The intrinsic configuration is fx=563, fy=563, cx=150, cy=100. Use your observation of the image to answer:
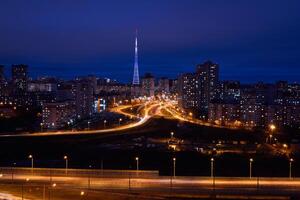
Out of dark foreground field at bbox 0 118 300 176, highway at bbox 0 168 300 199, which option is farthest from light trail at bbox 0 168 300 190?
dark foreground field at bbox 0 118 300 176

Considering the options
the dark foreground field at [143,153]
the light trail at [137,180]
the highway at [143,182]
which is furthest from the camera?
the dark foreground field at [143,153]

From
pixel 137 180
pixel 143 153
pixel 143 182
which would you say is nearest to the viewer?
pixel 143 182

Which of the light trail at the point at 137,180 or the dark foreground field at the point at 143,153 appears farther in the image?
the dark foreground field at the point at 143,153

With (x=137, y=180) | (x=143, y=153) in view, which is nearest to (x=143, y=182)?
(x=137, y=180)

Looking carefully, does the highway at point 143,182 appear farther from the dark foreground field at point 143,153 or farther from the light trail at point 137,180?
the dark foreground field at point 143,153

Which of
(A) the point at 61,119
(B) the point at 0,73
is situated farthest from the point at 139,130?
(B) the point at 0,73

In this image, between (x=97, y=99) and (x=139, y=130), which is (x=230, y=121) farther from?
(x=97, y=99)

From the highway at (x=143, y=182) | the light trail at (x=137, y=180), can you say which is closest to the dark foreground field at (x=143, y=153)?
the light trail at (x=137, y=180)

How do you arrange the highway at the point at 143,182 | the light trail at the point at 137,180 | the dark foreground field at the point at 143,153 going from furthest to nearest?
1. the dark foreground field at the point at 143,153
2. the light trail at the point at 137,180
3. the highway at the point at 143,182

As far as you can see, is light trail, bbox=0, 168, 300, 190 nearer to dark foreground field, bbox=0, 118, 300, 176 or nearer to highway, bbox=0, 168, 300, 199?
highway, bbox=0, 168, 300, 199

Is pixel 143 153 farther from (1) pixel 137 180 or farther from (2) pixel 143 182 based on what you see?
(2) pixel 143 182
